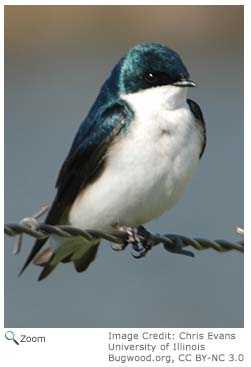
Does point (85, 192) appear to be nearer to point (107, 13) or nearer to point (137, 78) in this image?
point (137, 78)

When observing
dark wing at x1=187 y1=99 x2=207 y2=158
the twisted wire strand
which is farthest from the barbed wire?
dark wing at x1=187 y1=99 x2=207 y2=158

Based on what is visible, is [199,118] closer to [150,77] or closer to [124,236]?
[150,77]

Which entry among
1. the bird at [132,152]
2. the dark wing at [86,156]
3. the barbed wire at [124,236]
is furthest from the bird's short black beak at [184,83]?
the barbed wire at [124,236]

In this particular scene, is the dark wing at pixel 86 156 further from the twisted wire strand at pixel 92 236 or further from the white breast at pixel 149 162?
the twisted wire strand at pixel 92 236

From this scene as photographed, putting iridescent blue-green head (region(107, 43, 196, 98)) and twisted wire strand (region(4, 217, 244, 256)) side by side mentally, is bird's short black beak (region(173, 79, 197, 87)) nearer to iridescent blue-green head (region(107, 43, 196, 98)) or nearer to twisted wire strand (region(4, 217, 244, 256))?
iridescent blue-green head (region(107, 43, 196, 98))

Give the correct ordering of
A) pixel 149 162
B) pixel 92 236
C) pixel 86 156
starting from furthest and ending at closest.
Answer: pixel 86 156 → pixel 149 162 → pixel 92 236

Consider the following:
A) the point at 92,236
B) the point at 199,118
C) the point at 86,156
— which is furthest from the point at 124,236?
the point at 92,236
